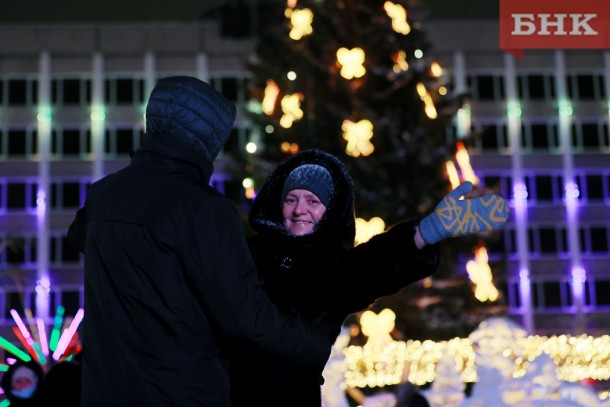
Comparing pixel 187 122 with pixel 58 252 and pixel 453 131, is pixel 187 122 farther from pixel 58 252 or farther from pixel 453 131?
pixel 58 252

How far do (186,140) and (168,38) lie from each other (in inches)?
1596

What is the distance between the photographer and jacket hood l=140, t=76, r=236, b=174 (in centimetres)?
241

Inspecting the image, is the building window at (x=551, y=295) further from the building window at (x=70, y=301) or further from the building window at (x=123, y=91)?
the building window at (x=70, y=301)

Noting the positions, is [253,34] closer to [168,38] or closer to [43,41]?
[168,38]

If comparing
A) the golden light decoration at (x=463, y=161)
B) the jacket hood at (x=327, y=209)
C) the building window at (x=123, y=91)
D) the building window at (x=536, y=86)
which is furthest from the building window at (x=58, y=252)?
the jacket hood at (x=327, y=209)

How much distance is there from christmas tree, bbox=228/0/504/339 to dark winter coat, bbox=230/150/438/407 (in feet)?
35.4

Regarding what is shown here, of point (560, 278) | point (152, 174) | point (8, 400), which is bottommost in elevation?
point (8, 400)

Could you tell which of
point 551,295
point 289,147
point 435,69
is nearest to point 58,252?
point 551,295

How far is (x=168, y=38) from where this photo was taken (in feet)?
138

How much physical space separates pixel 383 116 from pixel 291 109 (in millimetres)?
1607

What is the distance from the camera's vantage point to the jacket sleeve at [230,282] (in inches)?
87.0

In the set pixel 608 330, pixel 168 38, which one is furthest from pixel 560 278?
pixel 168 38

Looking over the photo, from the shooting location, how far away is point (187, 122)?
7.91 feet

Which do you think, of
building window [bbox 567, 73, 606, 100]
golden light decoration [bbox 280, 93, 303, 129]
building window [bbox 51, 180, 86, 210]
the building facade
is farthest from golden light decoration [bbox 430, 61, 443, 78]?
building window [bbox 567, 73, 606, 100]
